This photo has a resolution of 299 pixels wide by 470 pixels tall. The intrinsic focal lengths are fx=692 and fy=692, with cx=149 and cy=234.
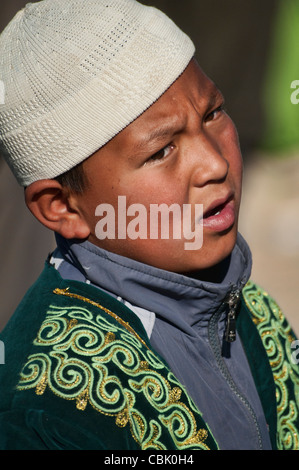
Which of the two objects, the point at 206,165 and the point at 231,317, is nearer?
the point at 206,165

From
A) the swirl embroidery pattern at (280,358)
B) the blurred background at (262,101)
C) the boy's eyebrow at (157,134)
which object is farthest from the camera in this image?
the blurred background at (262,101)

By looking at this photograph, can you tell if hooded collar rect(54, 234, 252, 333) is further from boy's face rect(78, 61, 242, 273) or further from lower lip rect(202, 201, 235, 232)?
lower lip rect(202, 201, 235, 232)

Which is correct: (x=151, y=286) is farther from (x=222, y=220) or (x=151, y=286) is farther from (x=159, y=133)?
(x=159, y=133)

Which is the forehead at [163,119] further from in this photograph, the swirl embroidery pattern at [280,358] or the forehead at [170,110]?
the swirl embroidery pattern at [280,358]

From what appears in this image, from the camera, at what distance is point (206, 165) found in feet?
5.22

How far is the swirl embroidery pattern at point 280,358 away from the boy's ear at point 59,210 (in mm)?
623

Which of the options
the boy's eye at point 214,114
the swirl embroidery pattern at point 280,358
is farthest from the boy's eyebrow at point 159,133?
the swirl embroidery pattern at point 280,358

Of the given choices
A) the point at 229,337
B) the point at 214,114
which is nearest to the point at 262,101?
the point at 214,114

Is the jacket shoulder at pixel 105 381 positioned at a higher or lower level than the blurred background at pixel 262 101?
lower

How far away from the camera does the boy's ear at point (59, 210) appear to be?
171cm

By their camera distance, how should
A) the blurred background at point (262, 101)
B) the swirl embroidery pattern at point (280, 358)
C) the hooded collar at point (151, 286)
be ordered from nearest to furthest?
the hooded collar at point (151, 286) < the swirl embroidery pattern at point (280, 358) < the blurred background at point (262, 101)

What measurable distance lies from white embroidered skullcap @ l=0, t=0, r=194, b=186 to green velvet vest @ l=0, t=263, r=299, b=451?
35 cm

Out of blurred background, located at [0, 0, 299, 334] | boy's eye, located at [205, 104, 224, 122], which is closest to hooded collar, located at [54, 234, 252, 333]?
boy's eye, located at [205, 104, 224, 122]

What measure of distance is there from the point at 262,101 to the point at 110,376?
6.02 metres
